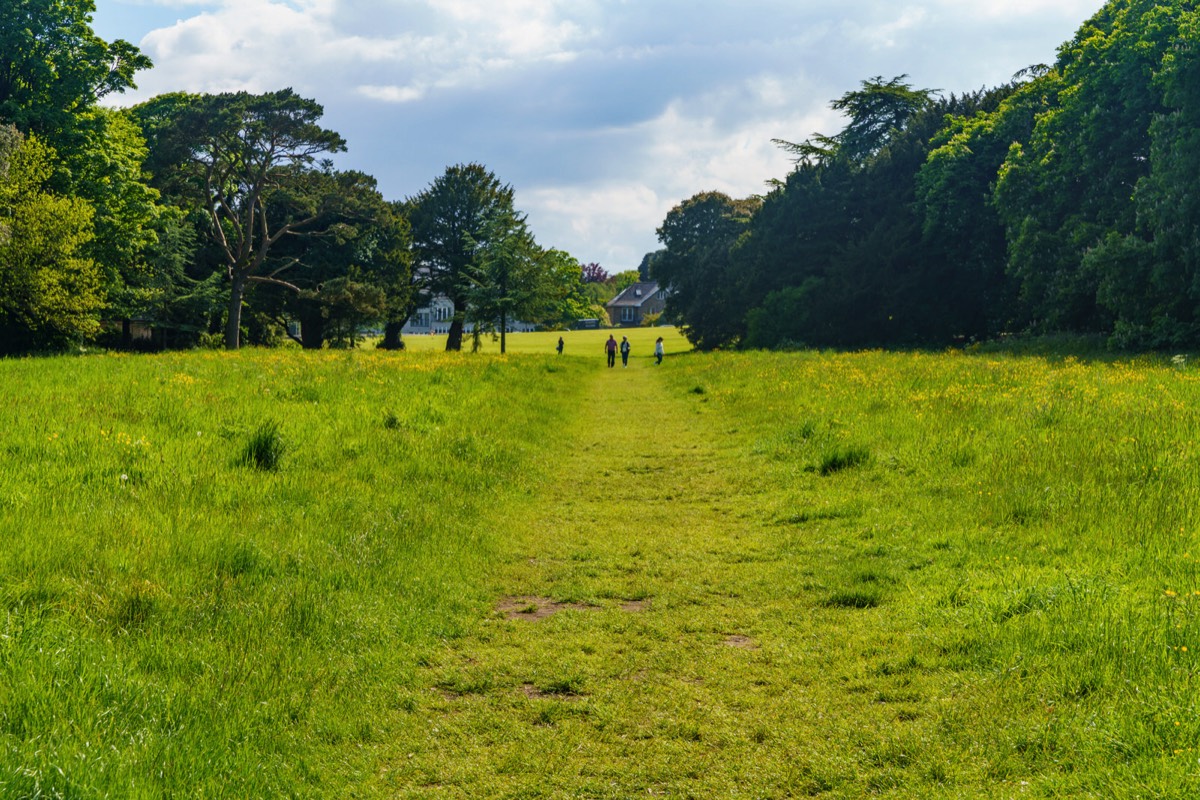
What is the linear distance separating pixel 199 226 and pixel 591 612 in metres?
53.3

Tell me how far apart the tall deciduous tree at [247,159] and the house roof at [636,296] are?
Answer: 116 m

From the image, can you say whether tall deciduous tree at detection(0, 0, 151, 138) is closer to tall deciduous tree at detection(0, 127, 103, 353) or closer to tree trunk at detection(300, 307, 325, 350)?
tall deciduous tree at detection(0, 127, 103, 353)

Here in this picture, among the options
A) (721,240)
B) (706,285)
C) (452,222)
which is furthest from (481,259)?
(721,240)

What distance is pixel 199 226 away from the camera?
51156 mm

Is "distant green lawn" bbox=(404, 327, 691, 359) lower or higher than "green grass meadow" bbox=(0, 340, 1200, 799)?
higher

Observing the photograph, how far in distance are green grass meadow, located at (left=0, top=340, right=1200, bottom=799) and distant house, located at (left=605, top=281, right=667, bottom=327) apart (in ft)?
496

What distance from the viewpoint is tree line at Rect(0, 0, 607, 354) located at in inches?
1268

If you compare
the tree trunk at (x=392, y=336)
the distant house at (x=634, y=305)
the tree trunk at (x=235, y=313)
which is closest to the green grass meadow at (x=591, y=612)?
the tree trunk at (x=235, y=313)

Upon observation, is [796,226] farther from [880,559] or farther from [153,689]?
[153,689]

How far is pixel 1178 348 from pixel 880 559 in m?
27.3

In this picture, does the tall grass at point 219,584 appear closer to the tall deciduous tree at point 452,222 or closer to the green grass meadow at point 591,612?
the green grass meadow at point 591,612

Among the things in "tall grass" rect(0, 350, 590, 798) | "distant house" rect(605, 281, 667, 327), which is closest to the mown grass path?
"tall grass" rect(0, 350, 590, 798)

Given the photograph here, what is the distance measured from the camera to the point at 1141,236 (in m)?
31.4

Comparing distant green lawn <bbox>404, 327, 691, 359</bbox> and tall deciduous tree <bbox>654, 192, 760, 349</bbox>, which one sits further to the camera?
distant green lawn <bbox>404, 327, 691, 359</bbox>
